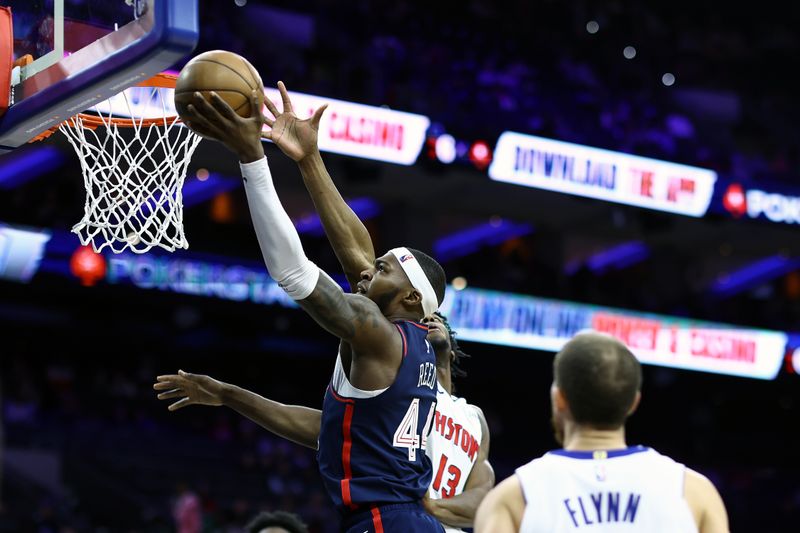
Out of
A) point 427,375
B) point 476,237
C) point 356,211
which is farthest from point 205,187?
point 427,375

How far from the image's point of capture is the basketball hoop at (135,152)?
14.0 feet

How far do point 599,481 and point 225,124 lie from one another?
137 cm

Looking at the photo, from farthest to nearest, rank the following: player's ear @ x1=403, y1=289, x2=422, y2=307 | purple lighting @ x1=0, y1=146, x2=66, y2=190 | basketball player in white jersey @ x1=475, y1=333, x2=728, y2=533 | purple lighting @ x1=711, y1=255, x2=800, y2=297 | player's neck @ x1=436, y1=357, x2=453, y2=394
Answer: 1. purple lighting @ x1=711, y1=255, x2=800, y2=297
2. purple lighting @ x1=0, y1=146, x2=66, y2=190
3. player's neck @ x1=436, y1=357, x2=453, y2=394
4. player's ear @ x1=403, y1=289, x2=422, y2=307
5. basketball player in white jersey @ x1=475, y1=333, x2=728, y2=533

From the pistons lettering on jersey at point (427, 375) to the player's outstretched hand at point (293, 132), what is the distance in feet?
2.63

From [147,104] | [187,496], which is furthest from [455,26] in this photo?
[147,104]

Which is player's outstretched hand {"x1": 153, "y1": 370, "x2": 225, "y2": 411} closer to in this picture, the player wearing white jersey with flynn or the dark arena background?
the player wearing white jersey with flynn

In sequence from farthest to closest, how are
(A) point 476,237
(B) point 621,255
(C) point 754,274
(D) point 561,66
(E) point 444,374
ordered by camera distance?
(C) point 754,274, (B) point 621,255, (A) point 476,237, (D) point 561,66, (E) point 444,374

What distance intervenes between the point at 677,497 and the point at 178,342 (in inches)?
569

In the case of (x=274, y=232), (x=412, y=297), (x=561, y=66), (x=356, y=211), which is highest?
(x=561, y=66)

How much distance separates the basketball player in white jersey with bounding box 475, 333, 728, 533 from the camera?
2.64 meters

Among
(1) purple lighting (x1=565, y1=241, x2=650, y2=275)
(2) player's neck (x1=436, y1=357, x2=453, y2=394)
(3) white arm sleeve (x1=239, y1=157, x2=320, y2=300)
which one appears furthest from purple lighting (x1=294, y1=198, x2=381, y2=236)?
(3) white arm sleeve (x1=239, y1=157, x2=320, y2=300)

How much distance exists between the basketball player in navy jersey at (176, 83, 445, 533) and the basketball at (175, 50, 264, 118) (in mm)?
74

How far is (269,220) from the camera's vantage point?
3.27 m

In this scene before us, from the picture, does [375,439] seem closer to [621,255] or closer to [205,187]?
[205,187]
